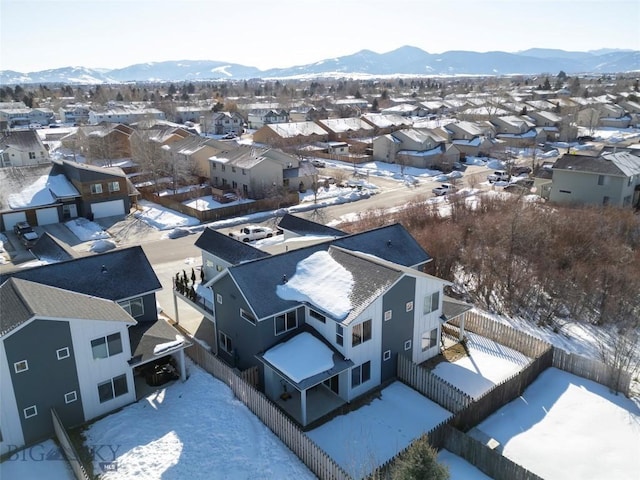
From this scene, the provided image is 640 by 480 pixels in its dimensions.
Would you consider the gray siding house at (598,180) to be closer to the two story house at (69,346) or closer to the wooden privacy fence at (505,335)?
the wooden privacy fence at (505,335)

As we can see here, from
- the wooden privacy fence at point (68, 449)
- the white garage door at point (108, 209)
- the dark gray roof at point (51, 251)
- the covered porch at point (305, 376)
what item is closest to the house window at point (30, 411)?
the wooden privacy fence at point (68, 449)

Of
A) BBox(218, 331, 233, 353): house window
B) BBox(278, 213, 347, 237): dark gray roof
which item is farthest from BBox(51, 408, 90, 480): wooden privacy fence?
BBox(278, 213, 347, 237): dark gray roof

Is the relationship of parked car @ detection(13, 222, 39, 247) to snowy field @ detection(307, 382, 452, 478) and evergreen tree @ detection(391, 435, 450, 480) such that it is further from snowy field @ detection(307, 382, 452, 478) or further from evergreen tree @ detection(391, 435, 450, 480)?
evergreen tree @ detection(391, 435, 450, 480)

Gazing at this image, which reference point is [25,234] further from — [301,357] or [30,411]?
[301,357]

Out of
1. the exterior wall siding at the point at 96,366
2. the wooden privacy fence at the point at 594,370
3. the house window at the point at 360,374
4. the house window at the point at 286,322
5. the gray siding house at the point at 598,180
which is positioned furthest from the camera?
the gray siding house at the point at 598,180

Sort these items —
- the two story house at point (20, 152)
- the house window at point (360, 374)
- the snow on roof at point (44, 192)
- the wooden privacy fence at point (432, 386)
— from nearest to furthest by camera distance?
the wooden privacy fence at point (432, 386) < the house window at point (360, 374) < the snow on roof at point (44, 192) < the two story house at point (20, 152)

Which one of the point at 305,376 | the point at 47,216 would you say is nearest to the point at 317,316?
the point at 305,376

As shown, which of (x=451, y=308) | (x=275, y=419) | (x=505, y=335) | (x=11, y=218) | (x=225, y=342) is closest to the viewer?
(x=275, y=419)
